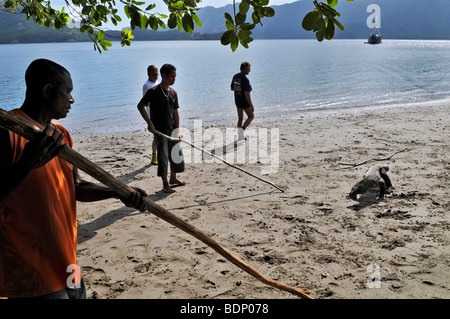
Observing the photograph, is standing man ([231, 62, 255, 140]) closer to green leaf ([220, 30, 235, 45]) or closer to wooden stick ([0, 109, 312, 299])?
green leaf ([220, 30, 235, 45])

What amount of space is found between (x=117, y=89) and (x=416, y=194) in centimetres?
2356

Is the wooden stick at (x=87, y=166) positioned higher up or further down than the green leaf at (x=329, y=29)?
further down

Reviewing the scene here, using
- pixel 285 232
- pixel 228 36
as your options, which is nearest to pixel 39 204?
pixel 228 36

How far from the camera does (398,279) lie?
3629 mm

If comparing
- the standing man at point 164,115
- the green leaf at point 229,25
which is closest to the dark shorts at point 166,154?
the standing man at point 164,115

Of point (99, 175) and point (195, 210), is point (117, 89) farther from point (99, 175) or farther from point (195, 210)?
point (99, 175)

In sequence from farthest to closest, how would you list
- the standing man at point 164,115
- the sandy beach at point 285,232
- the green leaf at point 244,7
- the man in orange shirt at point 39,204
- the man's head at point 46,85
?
the standing man at point 164,115, the sandy beach at point 285,232, the green leaf at point 244,7, the man's head at point 46,85, the man in orange shirt at point 39,204

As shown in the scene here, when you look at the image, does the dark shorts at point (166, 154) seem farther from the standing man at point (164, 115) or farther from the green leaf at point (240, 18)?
the green leaf at point (240, 18)

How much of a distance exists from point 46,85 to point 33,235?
801mm

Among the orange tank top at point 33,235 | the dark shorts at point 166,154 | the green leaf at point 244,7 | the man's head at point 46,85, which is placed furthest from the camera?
the dark shorts at point 166,154

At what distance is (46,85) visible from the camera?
6.26ft

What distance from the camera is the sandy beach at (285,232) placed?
3.65m

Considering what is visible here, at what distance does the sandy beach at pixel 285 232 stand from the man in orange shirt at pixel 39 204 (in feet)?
5.95

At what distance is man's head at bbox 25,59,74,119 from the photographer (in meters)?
1.91
